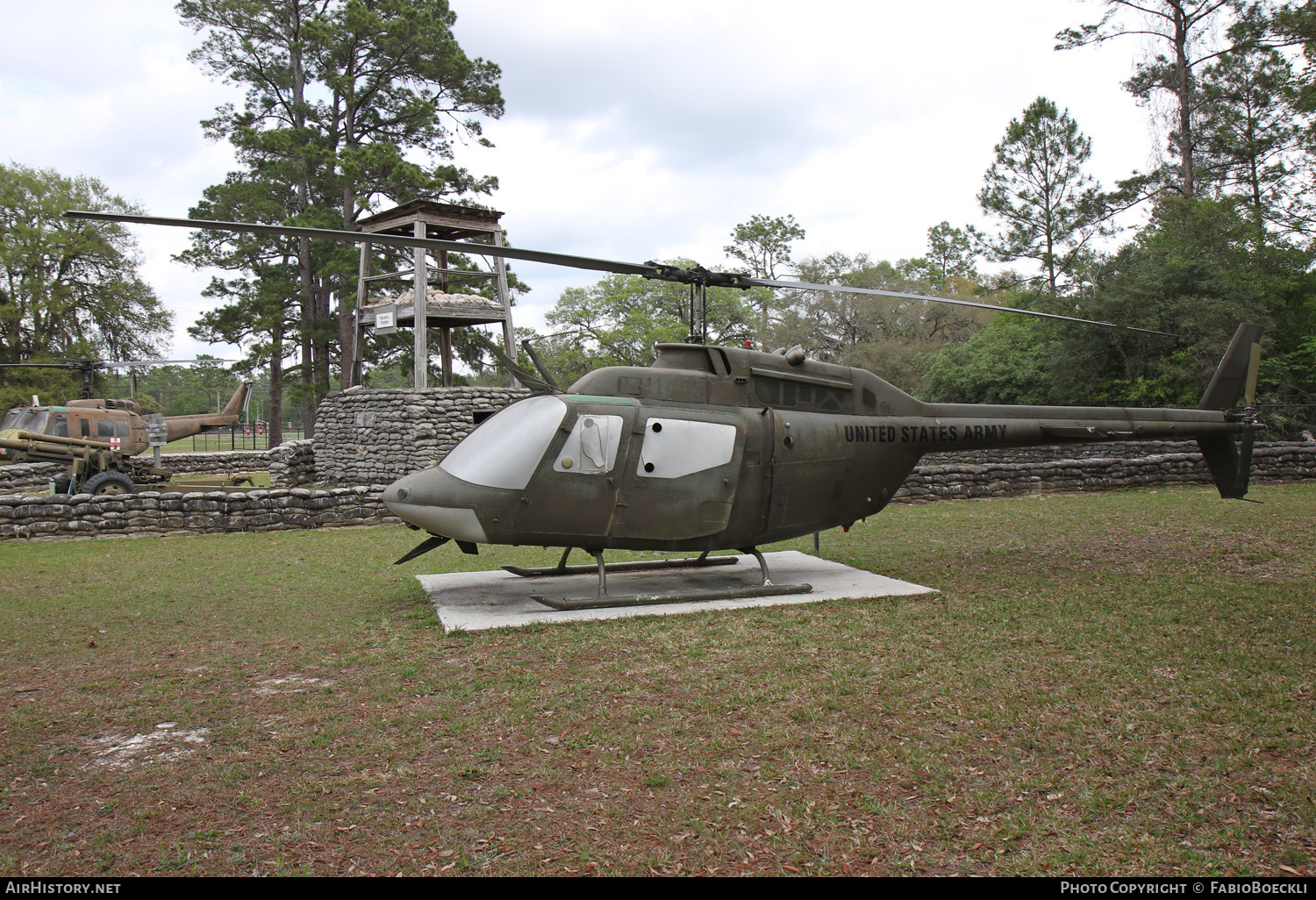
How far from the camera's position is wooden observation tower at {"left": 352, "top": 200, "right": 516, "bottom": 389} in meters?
17.6

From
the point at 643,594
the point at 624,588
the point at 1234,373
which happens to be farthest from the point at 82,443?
the point at 1234,373

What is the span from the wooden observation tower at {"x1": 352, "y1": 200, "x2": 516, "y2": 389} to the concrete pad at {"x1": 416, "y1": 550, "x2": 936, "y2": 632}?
11201 millimetres

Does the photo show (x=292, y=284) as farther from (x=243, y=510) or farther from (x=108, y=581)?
(x=108, y=581)

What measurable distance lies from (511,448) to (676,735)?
318 centimetres

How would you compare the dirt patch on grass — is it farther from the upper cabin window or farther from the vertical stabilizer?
the vertical stabilizer

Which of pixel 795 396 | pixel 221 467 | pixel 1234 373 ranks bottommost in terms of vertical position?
pixel 221 467

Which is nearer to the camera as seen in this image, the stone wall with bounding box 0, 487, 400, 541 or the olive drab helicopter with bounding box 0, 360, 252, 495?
the stone wall with bounding box 0, 487, 400, 541

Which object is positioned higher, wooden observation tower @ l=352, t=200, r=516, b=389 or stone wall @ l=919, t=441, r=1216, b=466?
wooden observation tower @ l=352, t=200, r=516, b=389

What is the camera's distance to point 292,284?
1051 inches

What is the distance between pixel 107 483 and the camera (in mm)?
16500

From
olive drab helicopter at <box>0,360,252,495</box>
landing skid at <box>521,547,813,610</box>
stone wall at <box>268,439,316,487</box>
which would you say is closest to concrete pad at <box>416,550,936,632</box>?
landing skid at <box>521,547,813,610</box>

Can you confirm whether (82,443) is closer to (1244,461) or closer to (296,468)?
(296,468)

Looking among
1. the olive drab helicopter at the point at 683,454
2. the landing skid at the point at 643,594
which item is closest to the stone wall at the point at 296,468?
the landing skid at the point at 643,594

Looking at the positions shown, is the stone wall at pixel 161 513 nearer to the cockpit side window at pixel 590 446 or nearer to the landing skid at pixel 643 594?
the landing skid at pixel 643 594
